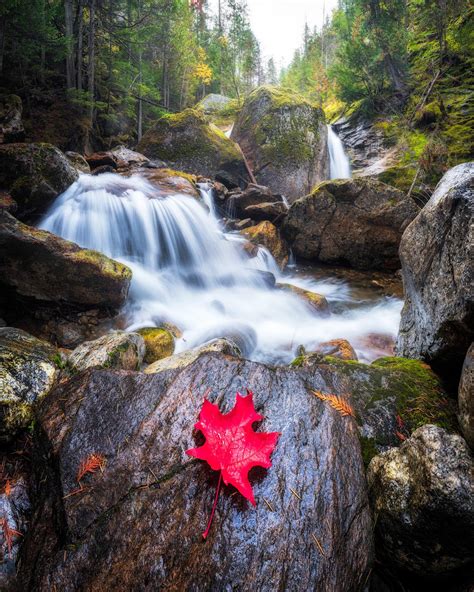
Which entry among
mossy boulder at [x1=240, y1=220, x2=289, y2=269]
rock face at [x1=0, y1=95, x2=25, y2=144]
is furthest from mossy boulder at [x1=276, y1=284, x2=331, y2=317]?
rock face at [x1=0, y1=95, x2=25, y2=144]

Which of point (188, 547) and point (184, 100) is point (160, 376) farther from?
point (184, 100)

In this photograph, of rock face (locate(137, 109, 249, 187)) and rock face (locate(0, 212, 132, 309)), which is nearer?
rock face (locate(0, 212, 132, 309))

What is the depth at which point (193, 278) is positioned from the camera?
9320 mm

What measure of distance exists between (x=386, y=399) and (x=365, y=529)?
1.17m

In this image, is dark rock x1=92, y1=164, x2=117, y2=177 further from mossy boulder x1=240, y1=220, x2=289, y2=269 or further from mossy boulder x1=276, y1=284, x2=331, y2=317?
mossy boulder x1=276, y1=284, x2=331, y2=317

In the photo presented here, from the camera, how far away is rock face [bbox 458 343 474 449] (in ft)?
6.91

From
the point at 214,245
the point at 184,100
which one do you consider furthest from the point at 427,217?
the point at 184,100

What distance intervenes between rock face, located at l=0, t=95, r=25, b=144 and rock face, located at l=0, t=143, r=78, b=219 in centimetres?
226

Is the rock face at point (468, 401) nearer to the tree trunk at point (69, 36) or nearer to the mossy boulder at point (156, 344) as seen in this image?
the mossy boulder at point (156, 344)

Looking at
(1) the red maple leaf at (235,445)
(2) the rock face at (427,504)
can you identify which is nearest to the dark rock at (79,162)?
(1) the red maple leaf at (235,445)

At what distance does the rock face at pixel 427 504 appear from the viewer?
1.69m

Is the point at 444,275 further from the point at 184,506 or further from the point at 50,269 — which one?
the point at 50,269

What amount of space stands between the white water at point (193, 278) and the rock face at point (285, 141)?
574 centimetres

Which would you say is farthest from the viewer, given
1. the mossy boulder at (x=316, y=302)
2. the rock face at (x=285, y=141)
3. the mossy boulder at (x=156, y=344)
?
the rock face at (x=285, y=141)
